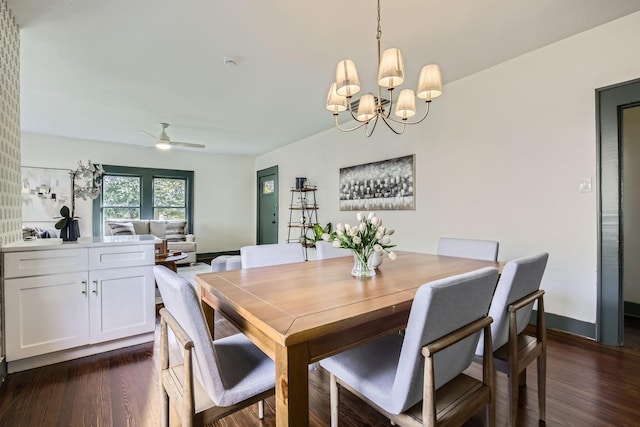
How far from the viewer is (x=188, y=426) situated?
3.32 feet

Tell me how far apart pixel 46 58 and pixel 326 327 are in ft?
11.3

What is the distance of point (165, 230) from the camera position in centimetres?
609

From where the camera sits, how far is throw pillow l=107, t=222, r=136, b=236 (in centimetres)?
541

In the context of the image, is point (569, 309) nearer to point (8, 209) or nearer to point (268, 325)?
point (268, 325)

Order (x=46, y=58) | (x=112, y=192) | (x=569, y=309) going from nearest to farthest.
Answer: (x=569, y=309), (x=46, y=58), (x=112, y=192)

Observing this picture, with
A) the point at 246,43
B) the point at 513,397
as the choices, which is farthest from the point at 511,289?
the point at 246,43

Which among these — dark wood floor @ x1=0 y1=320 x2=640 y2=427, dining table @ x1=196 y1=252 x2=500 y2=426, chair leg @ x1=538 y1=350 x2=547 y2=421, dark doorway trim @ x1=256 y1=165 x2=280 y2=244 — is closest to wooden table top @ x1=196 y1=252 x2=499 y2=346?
dining table @ x1=196 y1=252 x2=500 y2=426

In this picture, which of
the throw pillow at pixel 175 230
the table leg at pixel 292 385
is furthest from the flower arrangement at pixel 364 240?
the throw pillow at pixel 175 230

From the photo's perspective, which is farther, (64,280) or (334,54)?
(334,54)

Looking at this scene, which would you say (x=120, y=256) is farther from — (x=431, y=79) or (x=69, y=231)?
(x=431, y=79)

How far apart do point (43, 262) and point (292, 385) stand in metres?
2.21

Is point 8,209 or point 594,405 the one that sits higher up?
point 8,209

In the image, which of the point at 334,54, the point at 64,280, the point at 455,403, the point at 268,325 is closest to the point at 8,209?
the point at 64,280

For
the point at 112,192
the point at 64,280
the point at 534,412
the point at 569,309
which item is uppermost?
the point at 112,192
